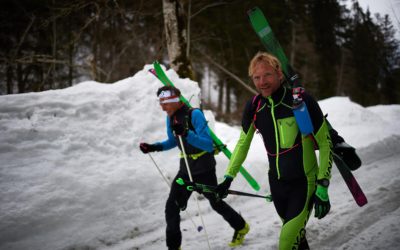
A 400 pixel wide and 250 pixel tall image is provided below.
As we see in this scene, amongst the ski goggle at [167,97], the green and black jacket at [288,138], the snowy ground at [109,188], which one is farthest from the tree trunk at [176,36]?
the green and black jacket at [288,138]

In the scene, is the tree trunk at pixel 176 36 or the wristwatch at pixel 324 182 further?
the tree trunk at pixel 176 36

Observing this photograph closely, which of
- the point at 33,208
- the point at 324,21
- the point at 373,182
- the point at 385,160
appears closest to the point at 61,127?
the point at 33,208

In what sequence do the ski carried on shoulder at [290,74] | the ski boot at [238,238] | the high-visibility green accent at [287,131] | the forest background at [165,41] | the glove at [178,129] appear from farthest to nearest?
1. the forest background at [165,41]
2. the ski boot at [238,238]
3. the glove at [178,129]
4. the ski carried on shoulder at [290,74]
5. the high-visibility green accent at [287,131]

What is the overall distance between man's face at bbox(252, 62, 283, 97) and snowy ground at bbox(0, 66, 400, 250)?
2.28 m

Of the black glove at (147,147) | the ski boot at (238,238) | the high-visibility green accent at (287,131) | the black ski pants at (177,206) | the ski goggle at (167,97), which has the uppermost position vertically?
the ski goggle at (167,97)

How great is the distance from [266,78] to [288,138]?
60 centimetres

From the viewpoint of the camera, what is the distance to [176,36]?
7.37 meters

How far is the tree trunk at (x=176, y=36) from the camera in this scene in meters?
7.29

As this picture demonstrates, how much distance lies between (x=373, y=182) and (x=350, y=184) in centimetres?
391

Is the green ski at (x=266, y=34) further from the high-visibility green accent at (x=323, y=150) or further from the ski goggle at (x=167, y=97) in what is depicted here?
the ski goggle at (x=167, y=97)

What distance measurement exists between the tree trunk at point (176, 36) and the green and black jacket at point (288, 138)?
16.7 feet

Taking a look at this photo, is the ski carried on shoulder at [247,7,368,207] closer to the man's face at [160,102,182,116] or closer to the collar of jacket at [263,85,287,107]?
the collar of jacket at [263,85,287,107]

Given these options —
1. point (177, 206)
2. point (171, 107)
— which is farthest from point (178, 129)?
point (177, 206)

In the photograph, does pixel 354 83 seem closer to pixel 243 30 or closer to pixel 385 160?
pixel 243 30
